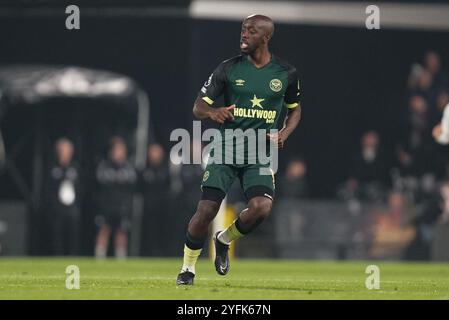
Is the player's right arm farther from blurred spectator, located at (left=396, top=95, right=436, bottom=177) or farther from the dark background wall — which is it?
blurred spectator, located at (left=396, top=95, right=436, bottom=177)

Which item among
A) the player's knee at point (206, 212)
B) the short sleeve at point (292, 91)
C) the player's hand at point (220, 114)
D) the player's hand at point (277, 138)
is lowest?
the player's knee at point (206, 212)

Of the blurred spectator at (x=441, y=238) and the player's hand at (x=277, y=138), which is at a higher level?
the player's hand at (x=277, y=138)

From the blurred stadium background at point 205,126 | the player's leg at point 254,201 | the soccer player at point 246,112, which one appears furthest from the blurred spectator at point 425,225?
the soccer player at point 246,112

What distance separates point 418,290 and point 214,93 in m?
2.66

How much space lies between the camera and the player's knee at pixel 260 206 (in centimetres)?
1229

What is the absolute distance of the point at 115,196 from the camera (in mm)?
24891

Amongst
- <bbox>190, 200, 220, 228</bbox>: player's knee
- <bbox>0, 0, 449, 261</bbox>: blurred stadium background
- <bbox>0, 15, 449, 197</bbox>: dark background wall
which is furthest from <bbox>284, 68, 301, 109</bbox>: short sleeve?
<bbox>0, 15, 449, 197</bbox>: dark background wall

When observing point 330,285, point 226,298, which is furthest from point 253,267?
point 226,298

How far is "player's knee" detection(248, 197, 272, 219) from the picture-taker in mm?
12289

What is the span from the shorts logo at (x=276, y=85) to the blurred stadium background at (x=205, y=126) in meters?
11.5

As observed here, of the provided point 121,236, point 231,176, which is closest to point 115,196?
point 121,236

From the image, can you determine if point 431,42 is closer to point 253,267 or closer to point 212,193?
point 253,267

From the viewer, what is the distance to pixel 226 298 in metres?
10.7

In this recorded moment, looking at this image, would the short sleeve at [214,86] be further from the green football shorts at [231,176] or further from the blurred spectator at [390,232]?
the blurred spectator at [390,232]
